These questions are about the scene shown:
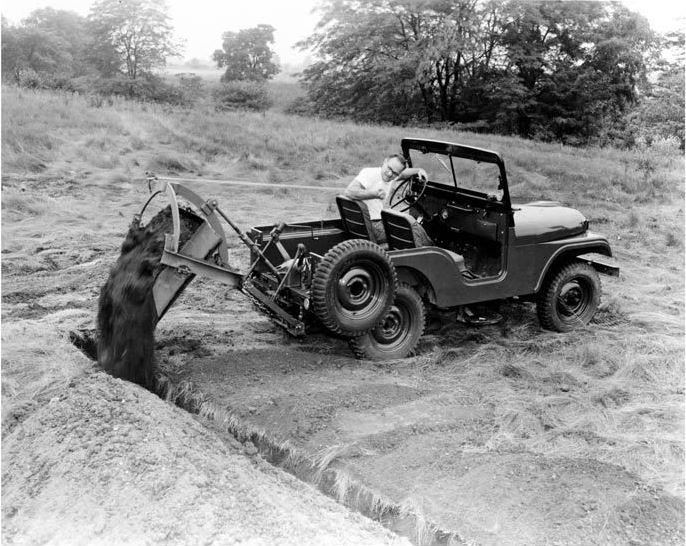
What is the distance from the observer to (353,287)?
217 inches

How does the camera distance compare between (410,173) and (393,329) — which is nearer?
(393,329)

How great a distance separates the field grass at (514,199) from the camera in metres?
5.12

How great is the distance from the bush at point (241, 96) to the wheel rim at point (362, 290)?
48.6 feet

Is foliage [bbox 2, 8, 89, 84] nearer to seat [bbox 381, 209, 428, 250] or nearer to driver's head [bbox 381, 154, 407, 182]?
driver's head [bbox 381, 154, 407, 182]

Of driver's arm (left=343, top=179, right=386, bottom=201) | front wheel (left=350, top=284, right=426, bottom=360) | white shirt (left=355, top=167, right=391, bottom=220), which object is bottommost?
front wheel (left=350, top=284, right=426, bottom=360)

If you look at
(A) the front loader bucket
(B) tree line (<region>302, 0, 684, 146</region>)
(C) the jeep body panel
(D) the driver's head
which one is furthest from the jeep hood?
(B) tree line (<region>302, 0, 684, 146</region>)

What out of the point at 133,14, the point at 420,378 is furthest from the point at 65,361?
the point at 133,14

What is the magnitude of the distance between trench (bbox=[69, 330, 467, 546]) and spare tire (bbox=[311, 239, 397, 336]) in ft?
3.38

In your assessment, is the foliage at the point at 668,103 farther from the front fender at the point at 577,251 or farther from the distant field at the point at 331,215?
the front fender at the point at 577,251

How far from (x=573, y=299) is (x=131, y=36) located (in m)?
15.1

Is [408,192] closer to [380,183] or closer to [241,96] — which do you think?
[380,183]

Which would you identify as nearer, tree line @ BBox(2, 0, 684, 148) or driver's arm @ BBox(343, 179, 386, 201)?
driver's arm @ BBox(343, 179, 386, 201)

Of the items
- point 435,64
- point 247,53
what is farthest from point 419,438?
point 435,64

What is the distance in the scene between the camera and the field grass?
202 inches
